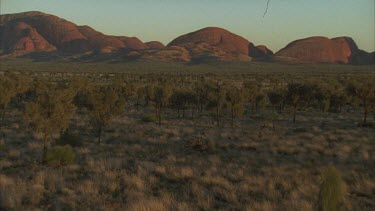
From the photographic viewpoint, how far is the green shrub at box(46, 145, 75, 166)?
16731 mm

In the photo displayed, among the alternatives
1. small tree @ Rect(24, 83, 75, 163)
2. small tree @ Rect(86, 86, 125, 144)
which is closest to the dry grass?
small tree @ Rect(86, 86, 125, 144)

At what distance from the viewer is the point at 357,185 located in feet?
44.5

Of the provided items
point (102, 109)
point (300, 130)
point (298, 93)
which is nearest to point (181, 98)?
point (298, 93)

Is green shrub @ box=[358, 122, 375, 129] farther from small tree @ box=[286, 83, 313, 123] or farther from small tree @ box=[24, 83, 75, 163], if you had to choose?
small tree @ box=[24, 83, 75, 163]

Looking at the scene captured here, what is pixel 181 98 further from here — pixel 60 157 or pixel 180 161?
pixel 60 157

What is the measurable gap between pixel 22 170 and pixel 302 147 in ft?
49.0

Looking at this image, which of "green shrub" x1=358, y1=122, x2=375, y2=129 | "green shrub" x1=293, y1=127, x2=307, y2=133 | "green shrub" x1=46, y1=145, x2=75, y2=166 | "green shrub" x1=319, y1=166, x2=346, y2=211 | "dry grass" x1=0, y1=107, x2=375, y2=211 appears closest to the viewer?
"green shrub" x1=319, y1=166, x2=346, y2=211

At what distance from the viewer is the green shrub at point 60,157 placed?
16.7 m

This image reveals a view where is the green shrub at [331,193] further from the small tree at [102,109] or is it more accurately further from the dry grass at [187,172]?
the small tree at [102,109]

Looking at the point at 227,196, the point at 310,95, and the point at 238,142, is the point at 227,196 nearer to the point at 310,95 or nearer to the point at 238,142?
the point at 238,142

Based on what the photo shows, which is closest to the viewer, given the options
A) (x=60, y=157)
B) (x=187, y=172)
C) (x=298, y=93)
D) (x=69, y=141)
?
(x=187, y=172)

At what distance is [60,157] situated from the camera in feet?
55.5

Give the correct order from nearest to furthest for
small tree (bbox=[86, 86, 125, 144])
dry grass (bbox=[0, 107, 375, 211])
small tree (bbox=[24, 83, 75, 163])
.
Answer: dry grass (bbox=[0, 107, 375, 211])
small tree (bbox=[24, 83, 75, 163])
small tree (bbox=[86, 86, 125, 144])

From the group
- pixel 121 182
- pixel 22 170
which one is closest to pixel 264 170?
pixel 121 182
